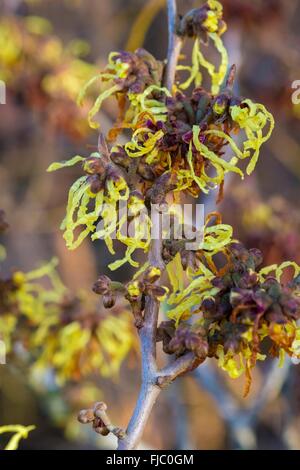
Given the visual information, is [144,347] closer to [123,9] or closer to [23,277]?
[23,277]

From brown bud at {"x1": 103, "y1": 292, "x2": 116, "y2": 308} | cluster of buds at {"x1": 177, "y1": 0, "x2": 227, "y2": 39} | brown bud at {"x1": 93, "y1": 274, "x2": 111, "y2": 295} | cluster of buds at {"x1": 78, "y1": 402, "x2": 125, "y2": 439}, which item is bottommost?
cluster of buds at {"x1": 78, "y1": 402, "x2": 125, "y2": 439}

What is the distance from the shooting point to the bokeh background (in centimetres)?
200

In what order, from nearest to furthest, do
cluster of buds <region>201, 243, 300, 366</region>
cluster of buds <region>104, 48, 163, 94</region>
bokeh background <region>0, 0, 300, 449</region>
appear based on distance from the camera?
1. cluster of buds <region>201, 243, 300, 366</region>
2. cluster of buds <region>104, 48, 163, 94</region>
3. bokeh background <region>0, 0, 300, 449</region>

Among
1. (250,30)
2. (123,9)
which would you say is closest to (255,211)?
(250,30)

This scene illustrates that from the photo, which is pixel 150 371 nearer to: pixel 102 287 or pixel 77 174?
pixel 102 287

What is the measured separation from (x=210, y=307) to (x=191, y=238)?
0.12 metres

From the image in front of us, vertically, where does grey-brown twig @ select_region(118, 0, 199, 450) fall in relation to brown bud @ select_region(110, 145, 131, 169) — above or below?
below

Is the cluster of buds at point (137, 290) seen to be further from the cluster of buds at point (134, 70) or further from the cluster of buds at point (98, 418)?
the cluster of buds at point (134, 70)

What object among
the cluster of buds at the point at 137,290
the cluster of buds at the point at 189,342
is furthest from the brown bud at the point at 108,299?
the cluster of buds at the point at 189,342

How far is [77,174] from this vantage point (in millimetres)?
3453

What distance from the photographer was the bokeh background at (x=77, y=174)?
200 cm

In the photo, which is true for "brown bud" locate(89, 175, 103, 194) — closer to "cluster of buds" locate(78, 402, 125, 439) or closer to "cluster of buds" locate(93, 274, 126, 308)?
"cluster of buds" locate(93, 274, 126, 308)

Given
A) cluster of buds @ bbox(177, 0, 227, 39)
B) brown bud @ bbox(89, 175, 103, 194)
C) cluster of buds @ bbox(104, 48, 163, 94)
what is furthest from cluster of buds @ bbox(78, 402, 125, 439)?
cluster of buds @ bbox(177, 0, 227, 39)

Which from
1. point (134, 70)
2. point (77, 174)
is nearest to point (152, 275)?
point (134, 70)
